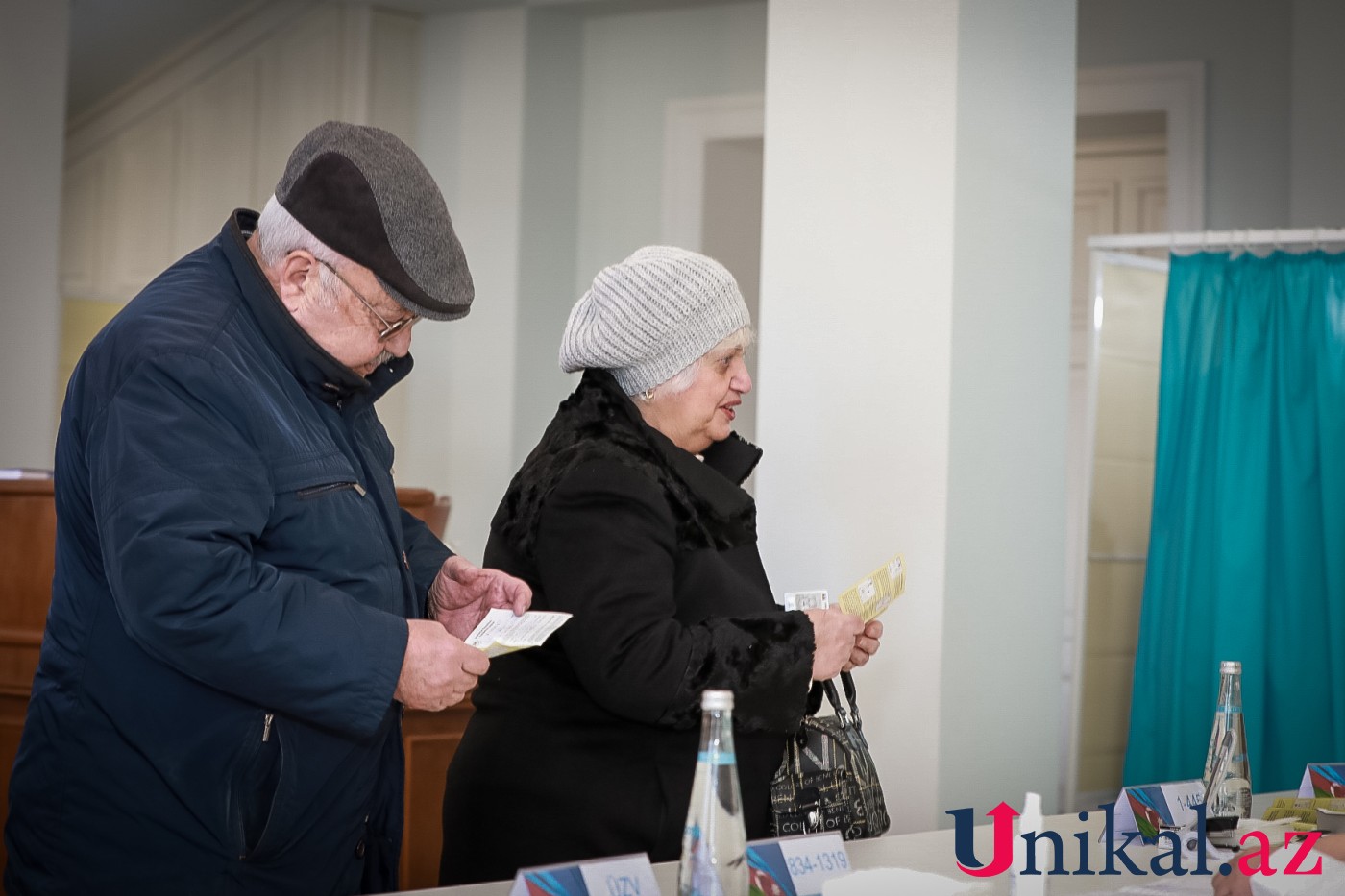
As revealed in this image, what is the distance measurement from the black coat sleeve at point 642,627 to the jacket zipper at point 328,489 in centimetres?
30

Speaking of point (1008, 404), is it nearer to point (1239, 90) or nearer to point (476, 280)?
point (476, 280)

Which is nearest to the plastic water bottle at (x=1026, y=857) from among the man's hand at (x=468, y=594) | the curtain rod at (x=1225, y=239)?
the man's hand at (x=468, y=594)

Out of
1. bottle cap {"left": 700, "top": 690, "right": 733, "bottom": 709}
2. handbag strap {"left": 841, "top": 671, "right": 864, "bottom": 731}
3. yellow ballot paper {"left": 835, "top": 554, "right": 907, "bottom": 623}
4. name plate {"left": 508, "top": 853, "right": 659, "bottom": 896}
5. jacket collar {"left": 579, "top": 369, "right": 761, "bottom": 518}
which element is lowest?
name plate {"left": 508, "top": 853, "right": 659, "bottom": 896}

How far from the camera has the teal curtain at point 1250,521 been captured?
3.62 meters

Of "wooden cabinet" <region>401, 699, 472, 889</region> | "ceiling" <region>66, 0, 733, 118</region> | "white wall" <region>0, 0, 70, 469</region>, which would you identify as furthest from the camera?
"ceiling" <region>66, 0, 733, 118</region>

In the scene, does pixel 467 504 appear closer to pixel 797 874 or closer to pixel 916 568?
pixel 916 568

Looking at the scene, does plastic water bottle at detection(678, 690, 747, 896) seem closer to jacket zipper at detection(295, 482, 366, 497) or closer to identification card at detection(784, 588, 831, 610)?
jacket zipper at detection(295, 482, 366, 497)

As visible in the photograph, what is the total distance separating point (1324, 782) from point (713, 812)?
1.22 metres

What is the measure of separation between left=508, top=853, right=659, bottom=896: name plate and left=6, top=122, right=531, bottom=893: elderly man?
1.06 ft

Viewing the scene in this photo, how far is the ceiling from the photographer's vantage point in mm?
5609

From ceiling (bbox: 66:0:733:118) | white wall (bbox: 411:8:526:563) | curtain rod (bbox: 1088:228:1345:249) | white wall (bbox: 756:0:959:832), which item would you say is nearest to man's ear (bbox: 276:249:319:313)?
white wall (bbox: 756:0:959:832)

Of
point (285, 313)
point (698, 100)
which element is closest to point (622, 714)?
point (285, 313)

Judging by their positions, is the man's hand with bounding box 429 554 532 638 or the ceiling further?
the ceiling

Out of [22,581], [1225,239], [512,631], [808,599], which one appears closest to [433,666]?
[512,631]
